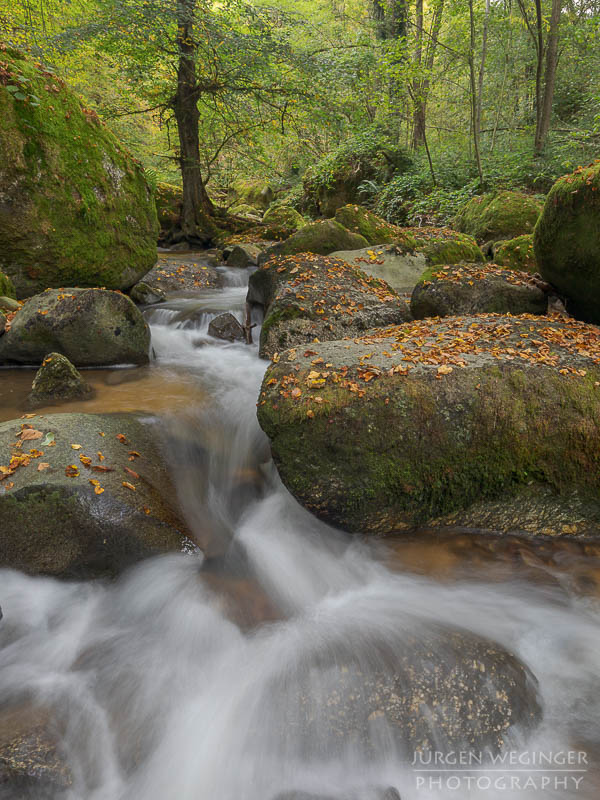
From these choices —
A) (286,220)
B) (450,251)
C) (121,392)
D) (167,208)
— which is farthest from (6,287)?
(286,220)

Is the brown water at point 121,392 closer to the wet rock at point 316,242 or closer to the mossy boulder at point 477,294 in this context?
the mossy boulder at point 477,294

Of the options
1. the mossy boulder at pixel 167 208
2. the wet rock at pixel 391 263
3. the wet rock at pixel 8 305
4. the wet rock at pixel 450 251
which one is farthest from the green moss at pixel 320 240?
the mossy boulder at pixel 167 208

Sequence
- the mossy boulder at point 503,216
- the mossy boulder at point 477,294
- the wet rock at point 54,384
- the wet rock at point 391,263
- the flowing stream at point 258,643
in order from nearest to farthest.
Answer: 1. the flowing stream at point 258,643
2. the wet rock at point 54,384
3. the mossy boulder at point 477,294
4. the wet rock at point 391,263
5. the mossy boulder at point 503,216

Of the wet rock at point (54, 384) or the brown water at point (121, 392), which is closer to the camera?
the brown water at point (121, 392)

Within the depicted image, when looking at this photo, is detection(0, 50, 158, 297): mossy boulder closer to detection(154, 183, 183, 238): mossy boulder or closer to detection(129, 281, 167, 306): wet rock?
detection(129, 281, 167, 306): wet rock

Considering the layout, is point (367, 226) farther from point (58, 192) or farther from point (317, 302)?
point (58, 192)

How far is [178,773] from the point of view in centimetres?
217

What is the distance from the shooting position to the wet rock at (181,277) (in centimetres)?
973

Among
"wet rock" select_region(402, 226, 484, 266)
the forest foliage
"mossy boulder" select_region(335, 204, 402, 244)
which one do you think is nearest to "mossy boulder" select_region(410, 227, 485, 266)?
"wet rock" select_region(402, 226, 484, 266)

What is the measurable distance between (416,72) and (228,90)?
16.9 ft

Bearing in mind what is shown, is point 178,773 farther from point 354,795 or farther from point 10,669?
point 10,669

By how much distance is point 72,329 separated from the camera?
5.24 metres

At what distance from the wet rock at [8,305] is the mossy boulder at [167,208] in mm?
9667

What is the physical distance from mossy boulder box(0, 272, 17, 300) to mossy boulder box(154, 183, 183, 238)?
30.2 feet
